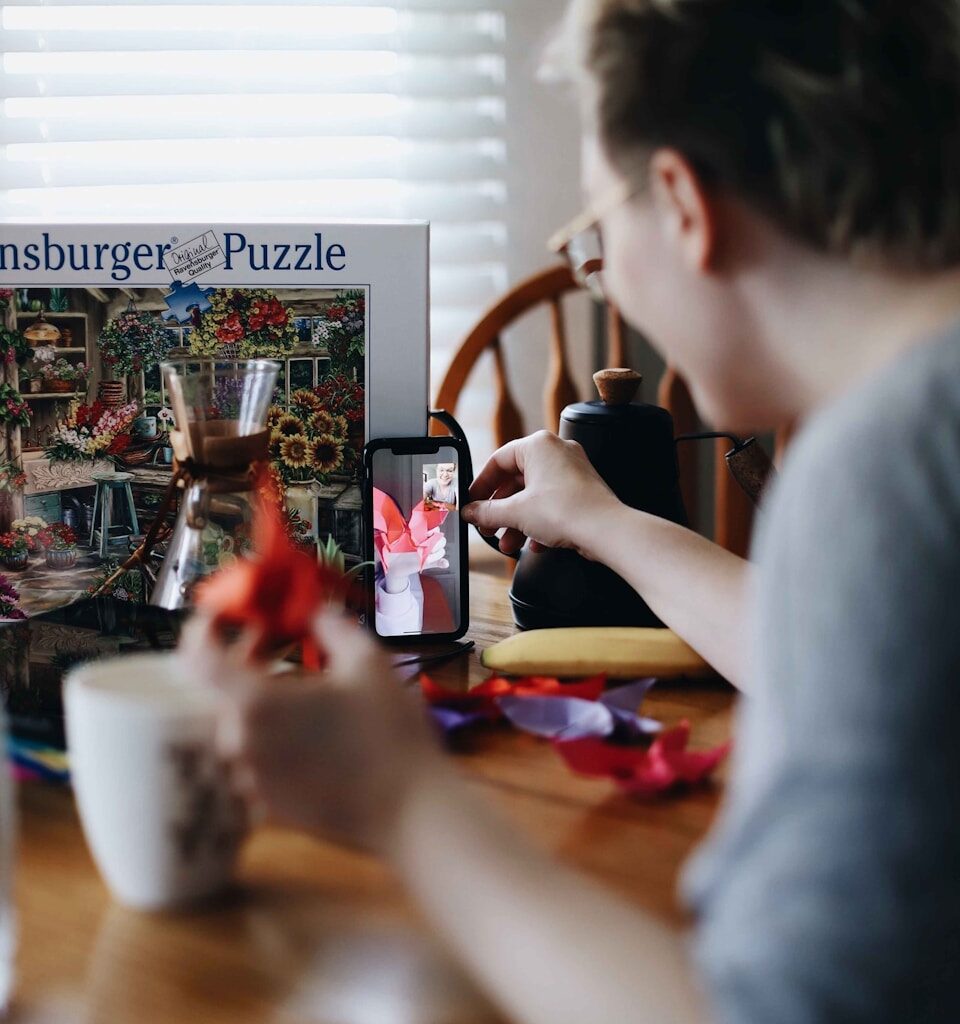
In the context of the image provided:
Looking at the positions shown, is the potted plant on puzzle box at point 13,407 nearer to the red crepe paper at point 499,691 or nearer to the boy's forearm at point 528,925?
the red crepe paper at point 499,691

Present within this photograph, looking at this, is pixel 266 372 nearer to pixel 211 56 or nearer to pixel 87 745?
pixel 87 745

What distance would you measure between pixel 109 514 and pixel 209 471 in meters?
0.16

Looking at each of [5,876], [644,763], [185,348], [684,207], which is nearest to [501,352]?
[185,348]

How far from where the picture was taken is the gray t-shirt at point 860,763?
0.39 meters

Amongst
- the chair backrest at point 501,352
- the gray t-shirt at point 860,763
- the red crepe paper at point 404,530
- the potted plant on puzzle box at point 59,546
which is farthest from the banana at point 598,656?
the chair backrest at point 501,352

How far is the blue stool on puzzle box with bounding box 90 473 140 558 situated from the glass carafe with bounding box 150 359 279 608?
3.9 inches

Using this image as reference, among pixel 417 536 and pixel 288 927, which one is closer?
pixel 288 927

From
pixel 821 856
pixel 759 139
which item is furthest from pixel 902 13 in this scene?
pixel 821 856

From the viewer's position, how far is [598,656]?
922mm

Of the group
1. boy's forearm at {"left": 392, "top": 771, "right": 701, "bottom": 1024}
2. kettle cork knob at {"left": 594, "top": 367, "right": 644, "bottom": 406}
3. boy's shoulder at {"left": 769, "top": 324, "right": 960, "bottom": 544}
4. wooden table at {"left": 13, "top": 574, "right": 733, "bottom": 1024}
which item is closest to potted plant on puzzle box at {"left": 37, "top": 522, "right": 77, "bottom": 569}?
wooden table at {"left": 13, "top": 574, "right": 733, "bottom": 1024}

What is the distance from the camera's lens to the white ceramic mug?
0.52 metres

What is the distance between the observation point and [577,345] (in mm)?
2334

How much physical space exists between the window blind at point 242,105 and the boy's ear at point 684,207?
171 centimetres

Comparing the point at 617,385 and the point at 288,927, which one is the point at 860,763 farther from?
the point at 617,385
